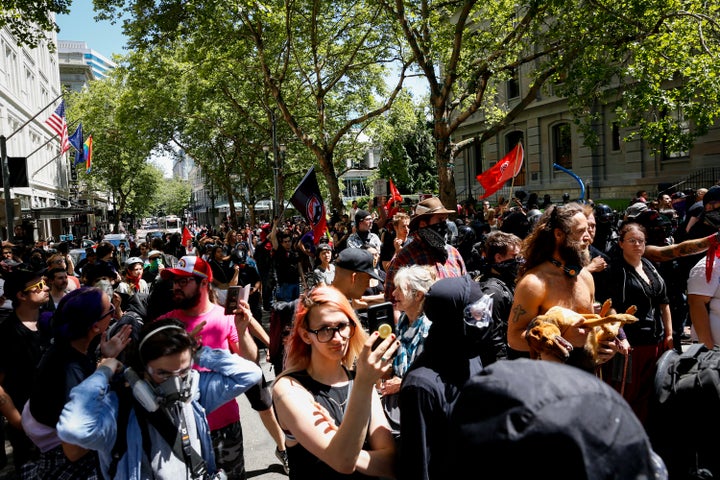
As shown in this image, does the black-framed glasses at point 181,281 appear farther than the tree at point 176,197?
No

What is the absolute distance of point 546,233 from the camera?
3807 mm

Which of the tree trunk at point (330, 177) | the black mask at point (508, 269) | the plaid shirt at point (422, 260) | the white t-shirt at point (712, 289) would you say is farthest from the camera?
the tree trunk at point (330, 177)

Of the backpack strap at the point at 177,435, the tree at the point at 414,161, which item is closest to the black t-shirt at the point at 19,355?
the backpack strap at the point at 177,435

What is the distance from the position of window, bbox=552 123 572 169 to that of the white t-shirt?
1004 inches

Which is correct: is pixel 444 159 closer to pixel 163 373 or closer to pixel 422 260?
pixel 422 260

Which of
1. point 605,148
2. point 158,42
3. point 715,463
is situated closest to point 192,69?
point 158,42

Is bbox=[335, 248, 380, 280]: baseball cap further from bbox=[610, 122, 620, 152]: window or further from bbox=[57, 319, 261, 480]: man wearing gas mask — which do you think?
bbox=[610, 122, 620, 152]: window

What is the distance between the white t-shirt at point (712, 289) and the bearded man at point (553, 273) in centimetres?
99

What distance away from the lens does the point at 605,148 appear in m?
26.1

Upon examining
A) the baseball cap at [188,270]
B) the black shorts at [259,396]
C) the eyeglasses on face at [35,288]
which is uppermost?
the baseball cap at [188,270]

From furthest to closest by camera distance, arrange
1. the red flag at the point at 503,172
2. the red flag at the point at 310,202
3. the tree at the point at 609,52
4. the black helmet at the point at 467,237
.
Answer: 1. the red flag at the point at 503,172
2. the tree at the point at 609,52
3. the black helmet at the point at 467,237
4. the red flag at the point at 310,202

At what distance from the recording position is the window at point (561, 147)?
93.6 ft

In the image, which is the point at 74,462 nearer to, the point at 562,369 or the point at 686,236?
the point at 562,369

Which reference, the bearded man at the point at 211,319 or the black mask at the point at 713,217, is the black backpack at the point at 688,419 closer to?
the bearded man at the point at 211,319
